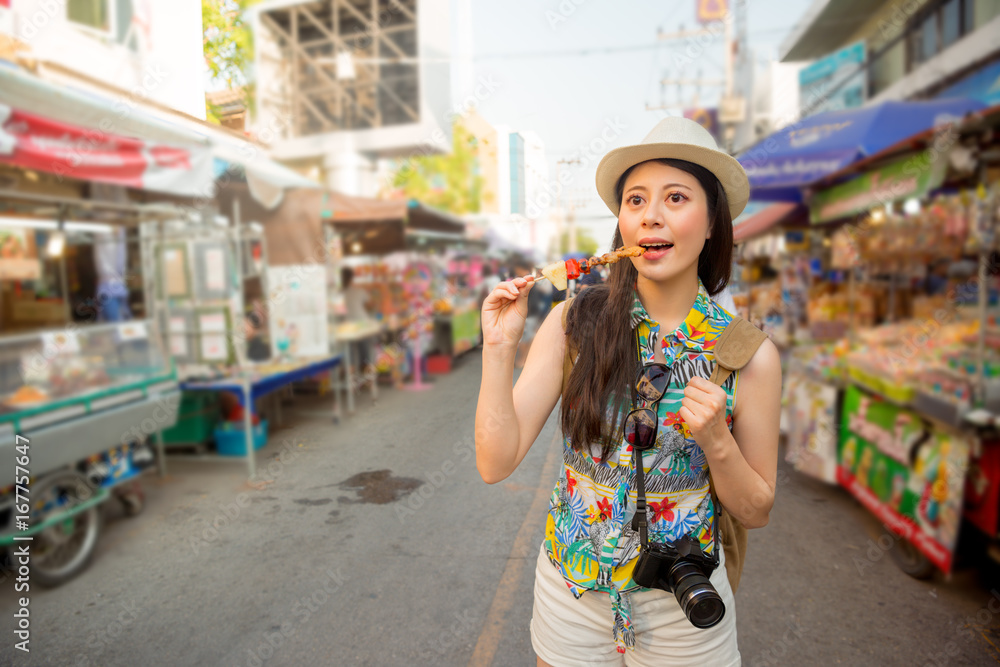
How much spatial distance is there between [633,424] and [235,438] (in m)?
1.04

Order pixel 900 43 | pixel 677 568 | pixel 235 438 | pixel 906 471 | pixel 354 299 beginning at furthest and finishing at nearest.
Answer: pixel 900 43, pixel 354 299, pixel 906 471, pixel 235 438, pixel 677 568

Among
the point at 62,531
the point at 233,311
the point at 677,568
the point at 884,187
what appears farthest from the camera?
the point at 233,311

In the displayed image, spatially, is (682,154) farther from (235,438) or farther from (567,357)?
(235,438)

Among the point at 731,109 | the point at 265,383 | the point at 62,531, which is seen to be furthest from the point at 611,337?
the point at 731,109

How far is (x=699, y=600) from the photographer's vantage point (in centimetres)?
105

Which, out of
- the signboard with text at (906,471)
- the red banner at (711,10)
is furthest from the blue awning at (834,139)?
the red banner at (711,10)

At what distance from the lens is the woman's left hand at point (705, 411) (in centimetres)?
104

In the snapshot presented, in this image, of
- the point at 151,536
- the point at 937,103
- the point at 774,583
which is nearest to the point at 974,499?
the point at 774,583

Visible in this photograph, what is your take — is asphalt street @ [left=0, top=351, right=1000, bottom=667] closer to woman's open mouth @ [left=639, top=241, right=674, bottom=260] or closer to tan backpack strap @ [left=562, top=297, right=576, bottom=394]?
tan backpack strap @ [left=562, top=297, right=576, bottom=394]

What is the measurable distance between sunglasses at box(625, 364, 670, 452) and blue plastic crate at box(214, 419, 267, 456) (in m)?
0.90

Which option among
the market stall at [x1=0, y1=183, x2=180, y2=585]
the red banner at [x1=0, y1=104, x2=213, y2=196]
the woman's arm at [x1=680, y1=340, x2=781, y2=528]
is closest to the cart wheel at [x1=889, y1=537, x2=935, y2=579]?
the woman's arm at [x1=680, y1=340, x2=781, y2=528]

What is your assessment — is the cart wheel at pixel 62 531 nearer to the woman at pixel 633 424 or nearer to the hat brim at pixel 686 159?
the woman at pixel 633 424

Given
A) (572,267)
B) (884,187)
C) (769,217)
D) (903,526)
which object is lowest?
(903,526)

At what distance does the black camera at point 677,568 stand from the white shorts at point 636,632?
0.30ft
